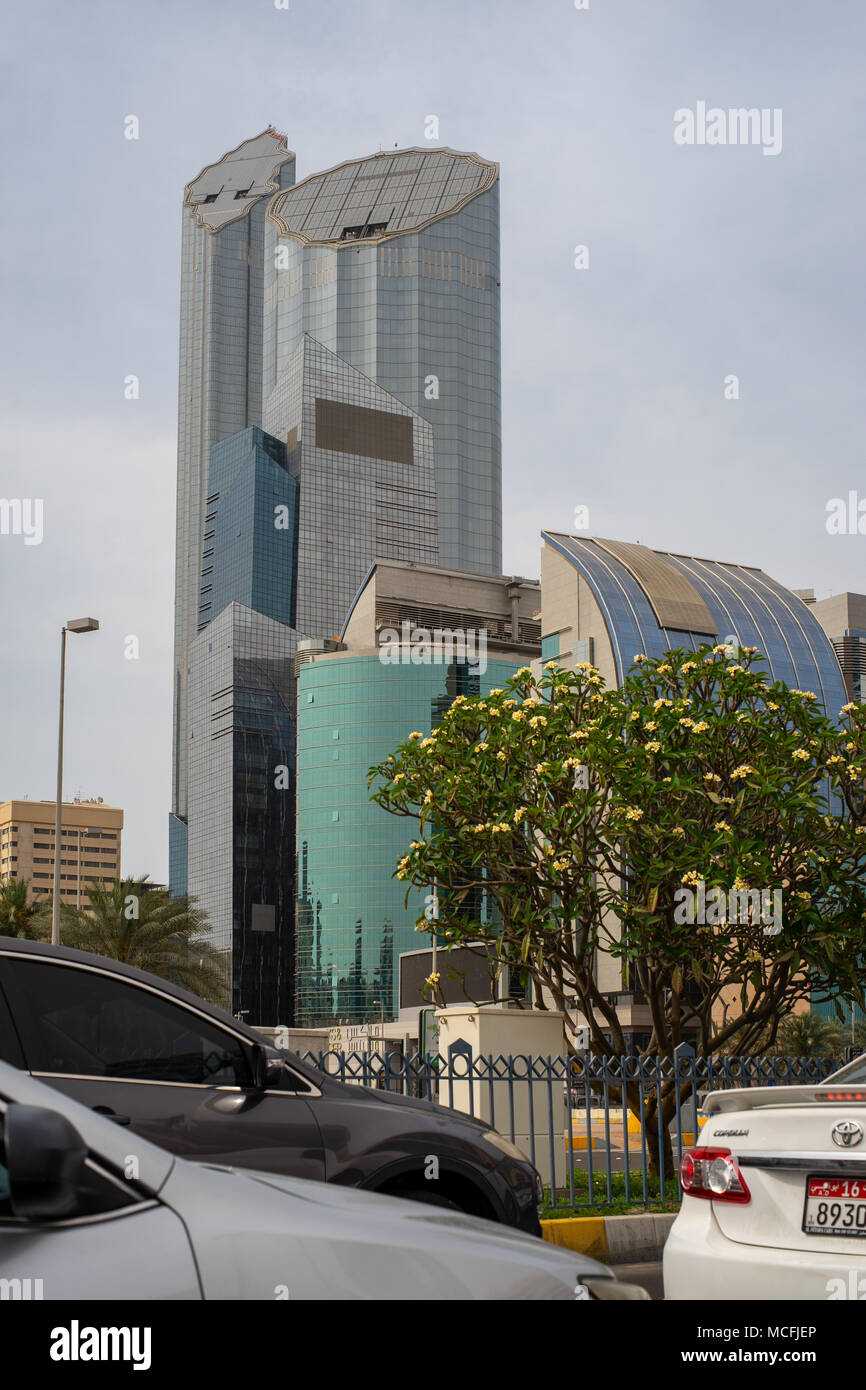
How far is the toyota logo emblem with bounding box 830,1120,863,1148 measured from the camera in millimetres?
4281

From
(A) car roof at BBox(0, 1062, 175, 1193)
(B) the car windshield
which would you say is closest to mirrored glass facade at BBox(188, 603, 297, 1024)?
(B) the car windshield

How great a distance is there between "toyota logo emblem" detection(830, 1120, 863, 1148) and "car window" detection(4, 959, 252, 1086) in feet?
7.39

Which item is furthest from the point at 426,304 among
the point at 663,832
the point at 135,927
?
the point at 663,832

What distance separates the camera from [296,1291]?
8.66ft

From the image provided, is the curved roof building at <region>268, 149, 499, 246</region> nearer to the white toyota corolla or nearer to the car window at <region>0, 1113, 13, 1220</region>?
the white toyota corolla

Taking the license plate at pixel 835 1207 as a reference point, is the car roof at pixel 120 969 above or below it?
above

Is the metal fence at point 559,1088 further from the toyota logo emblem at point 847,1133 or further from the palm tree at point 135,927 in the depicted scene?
the palm tree at point 135,927

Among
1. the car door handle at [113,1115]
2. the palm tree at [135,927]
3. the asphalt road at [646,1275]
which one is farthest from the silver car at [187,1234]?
the palm tree at [135,927]

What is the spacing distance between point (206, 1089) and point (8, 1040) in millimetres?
791

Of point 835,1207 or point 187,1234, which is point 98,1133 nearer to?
point 187,1234

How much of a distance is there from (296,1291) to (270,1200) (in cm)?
19

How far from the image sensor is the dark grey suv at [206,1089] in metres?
5.09

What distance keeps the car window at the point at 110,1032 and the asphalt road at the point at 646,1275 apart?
3.13 meters

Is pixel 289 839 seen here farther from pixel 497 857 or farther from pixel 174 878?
pixel 497 857
